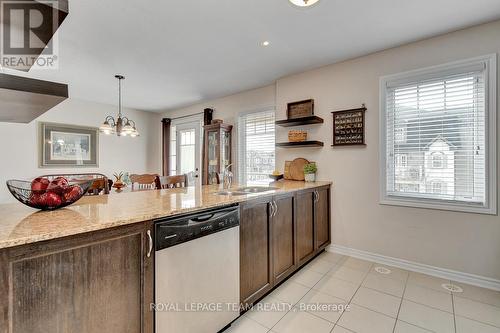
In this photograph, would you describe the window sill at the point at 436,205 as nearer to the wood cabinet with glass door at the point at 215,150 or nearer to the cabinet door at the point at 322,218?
the cabinet door at the point at 322,218

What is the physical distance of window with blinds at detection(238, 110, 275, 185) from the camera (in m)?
4.04

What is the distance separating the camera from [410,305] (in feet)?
6.46

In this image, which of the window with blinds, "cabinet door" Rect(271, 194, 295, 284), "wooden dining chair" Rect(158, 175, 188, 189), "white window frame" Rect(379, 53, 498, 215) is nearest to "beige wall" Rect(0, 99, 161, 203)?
the window with blinds

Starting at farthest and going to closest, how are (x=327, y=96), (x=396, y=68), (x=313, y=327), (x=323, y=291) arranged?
1. (x=327, y=96)
2. (x=396, y=68)
3. (x=323, y=291)
4. (x=313, y=327)

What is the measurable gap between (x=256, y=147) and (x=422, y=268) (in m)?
2.84

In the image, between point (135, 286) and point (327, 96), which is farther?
point (327, 96)

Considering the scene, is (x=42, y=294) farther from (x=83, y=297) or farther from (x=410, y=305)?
(x=410, y=305)

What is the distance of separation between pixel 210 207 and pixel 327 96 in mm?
2478

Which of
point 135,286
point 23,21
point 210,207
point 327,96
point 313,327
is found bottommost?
point 313,327

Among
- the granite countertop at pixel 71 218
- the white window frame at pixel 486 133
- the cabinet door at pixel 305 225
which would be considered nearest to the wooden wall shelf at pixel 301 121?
the white window frame at pixel 486 133

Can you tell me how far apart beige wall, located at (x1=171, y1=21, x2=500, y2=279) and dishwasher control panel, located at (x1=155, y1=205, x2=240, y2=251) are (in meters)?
1.92

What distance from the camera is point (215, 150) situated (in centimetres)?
445

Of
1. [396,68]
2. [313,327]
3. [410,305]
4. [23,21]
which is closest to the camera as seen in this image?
[23,21]

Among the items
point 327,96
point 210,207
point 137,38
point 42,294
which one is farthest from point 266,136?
point 42,294
